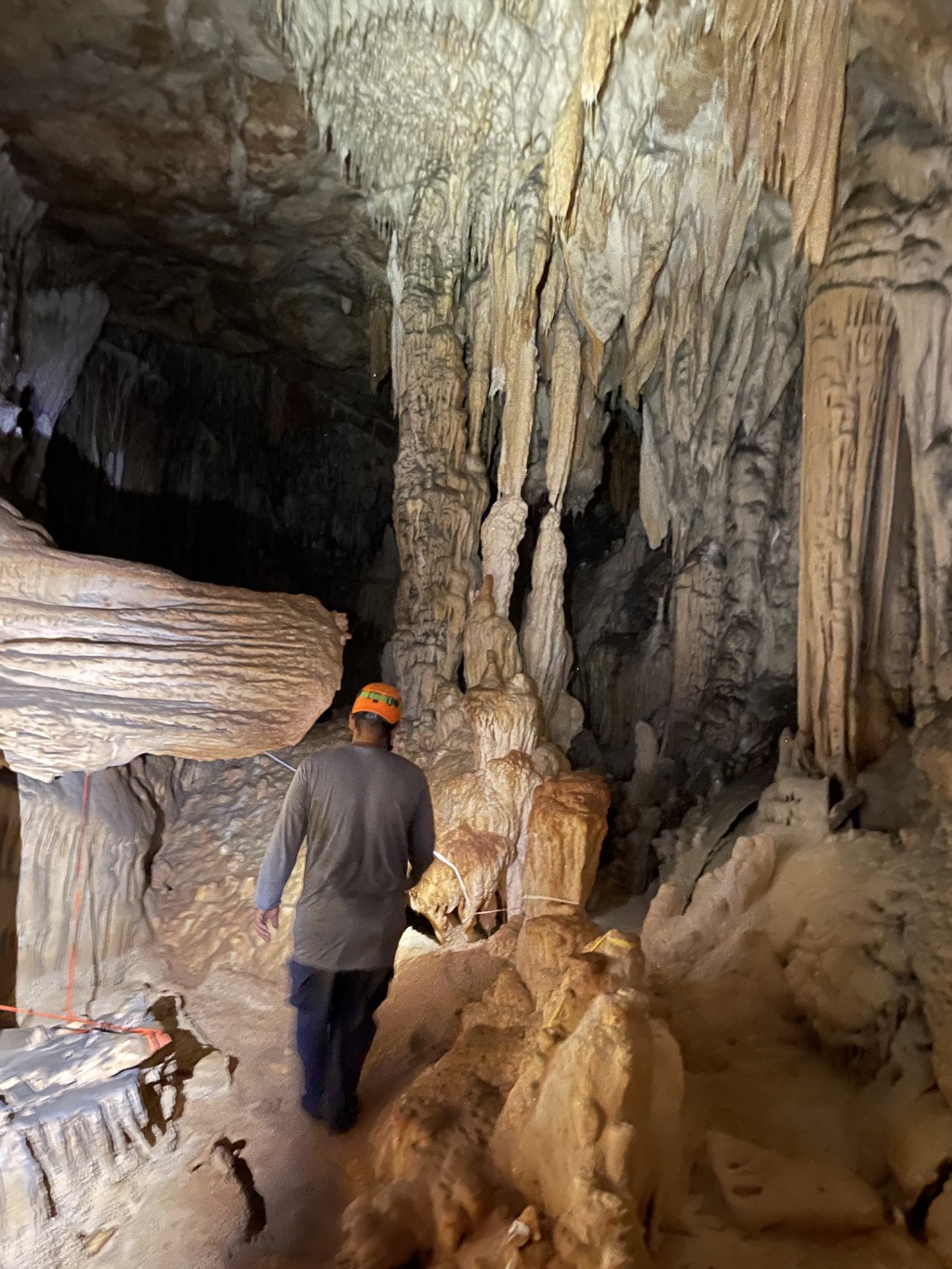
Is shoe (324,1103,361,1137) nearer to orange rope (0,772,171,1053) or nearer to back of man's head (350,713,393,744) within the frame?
orange rope (0,772,171,1053)

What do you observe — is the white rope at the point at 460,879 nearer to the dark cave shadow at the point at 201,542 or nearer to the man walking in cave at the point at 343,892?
the man walking in cave at the point at 343,892

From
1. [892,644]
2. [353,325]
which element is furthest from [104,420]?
[892,644]

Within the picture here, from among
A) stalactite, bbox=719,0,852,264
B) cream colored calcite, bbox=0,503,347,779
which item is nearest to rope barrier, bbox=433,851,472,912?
cream colored calcite, bbox=0,503,347,779

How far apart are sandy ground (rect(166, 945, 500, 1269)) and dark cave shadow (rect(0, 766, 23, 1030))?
945 millimetres

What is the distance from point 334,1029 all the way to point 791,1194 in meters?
1.43

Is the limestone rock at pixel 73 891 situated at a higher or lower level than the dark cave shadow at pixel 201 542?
lower

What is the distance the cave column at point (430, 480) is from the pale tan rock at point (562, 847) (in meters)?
2.45

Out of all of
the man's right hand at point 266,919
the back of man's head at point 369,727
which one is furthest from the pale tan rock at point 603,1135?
the back of man's head at point 369,727

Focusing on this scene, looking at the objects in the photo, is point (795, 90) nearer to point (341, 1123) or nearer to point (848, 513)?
point (848, 513)

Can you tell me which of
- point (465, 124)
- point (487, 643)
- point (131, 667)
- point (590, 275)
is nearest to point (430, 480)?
point (487, 643)

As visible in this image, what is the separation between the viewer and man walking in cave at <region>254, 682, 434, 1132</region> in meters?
2.58

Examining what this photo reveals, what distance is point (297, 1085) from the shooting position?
311 centimetres

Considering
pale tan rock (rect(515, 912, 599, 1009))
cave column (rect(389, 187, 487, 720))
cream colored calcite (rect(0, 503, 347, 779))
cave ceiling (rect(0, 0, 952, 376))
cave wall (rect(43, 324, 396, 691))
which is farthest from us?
cave wall (rect(43, 324, 396, 691))

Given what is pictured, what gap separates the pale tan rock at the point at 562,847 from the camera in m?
4.41
